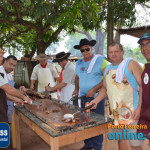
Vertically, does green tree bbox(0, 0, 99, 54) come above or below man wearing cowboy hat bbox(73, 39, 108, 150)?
above

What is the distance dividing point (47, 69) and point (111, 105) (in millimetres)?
3286

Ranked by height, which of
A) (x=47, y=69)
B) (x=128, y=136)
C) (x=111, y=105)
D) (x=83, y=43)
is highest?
(x=83, y=43)

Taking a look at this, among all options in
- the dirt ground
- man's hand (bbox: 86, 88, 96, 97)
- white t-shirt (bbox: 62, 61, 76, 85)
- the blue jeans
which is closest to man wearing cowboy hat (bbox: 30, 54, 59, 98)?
white t-shirt (bbox: 62, 61, 76, 85)

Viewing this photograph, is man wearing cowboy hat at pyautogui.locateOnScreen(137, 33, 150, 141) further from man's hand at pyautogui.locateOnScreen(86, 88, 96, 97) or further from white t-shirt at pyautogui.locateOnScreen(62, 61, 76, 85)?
white t-shirt at pyautogui.locateOnScreen(62, 61, 76, 85)

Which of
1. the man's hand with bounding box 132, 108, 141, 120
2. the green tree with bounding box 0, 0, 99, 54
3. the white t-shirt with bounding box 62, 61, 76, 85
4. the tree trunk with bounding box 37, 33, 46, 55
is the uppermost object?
the green tree with bounding box 0, 0, 99, 54

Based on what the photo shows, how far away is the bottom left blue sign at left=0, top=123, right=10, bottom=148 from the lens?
2.38 m

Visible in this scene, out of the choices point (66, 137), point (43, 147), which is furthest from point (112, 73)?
point (43, 147)

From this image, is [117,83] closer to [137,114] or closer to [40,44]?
[137,114]

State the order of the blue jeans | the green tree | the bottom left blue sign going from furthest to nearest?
1. the green tree
2. the blue jeans
3. the bottom left blue sign

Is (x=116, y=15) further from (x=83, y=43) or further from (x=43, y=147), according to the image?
Answer: (x=43, y=147)

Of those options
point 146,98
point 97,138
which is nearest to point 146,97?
point 146,98

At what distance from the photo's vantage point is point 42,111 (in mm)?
2594

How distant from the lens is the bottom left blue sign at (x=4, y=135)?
2.38 metres

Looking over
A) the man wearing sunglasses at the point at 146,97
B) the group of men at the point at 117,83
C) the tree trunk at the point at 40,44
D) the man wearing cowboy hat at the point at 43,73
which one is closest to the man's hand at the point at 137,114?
the group of men at the point at 117,83
